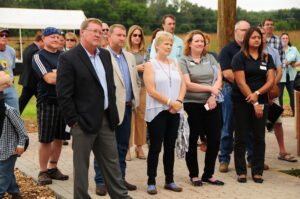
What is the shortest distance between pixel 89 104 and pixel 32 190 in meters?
2.20

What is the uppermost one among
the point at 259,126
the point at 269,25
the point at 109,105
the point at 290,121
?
the point at 269,25

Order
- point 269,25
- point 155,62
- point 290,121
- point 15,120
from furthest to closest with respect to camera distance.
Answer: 1. point 290,121
2. point 269,25
3. point 155,62
4. point 15,120

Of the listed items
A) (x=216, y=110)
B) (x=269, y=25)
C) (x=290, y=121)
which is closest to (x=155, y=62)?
(x=216, y=110)

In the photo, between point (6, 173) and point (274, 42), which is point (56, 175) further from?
point (274, 42)

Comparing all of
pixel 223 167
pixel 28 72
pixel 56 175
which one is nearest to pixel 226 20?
pixel 223 167

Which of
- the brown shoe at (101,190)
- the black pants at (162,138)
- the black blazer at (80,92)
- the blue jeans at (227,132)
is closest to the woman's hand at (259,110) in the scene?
the blue jeans at (227,132)

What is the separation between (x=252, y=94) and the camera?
24.1 ft

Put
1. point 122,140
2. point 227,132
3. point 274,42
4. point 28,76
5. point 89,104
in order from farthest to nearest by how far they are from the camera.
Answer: point 274,42 < point 28,76 < point 227,132 < point 122,140 < point 89,104

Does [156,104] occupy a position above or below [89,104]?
below

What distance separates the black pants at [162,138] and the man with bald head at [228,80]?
1334mm

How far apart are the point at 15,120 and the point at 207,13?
49.4 metres

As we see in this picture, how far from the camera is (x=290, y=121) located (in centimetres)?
1366

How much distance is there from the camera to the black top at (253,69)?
741cm

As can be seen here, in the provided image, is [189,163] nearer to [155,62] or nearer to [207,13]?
[155,62]
